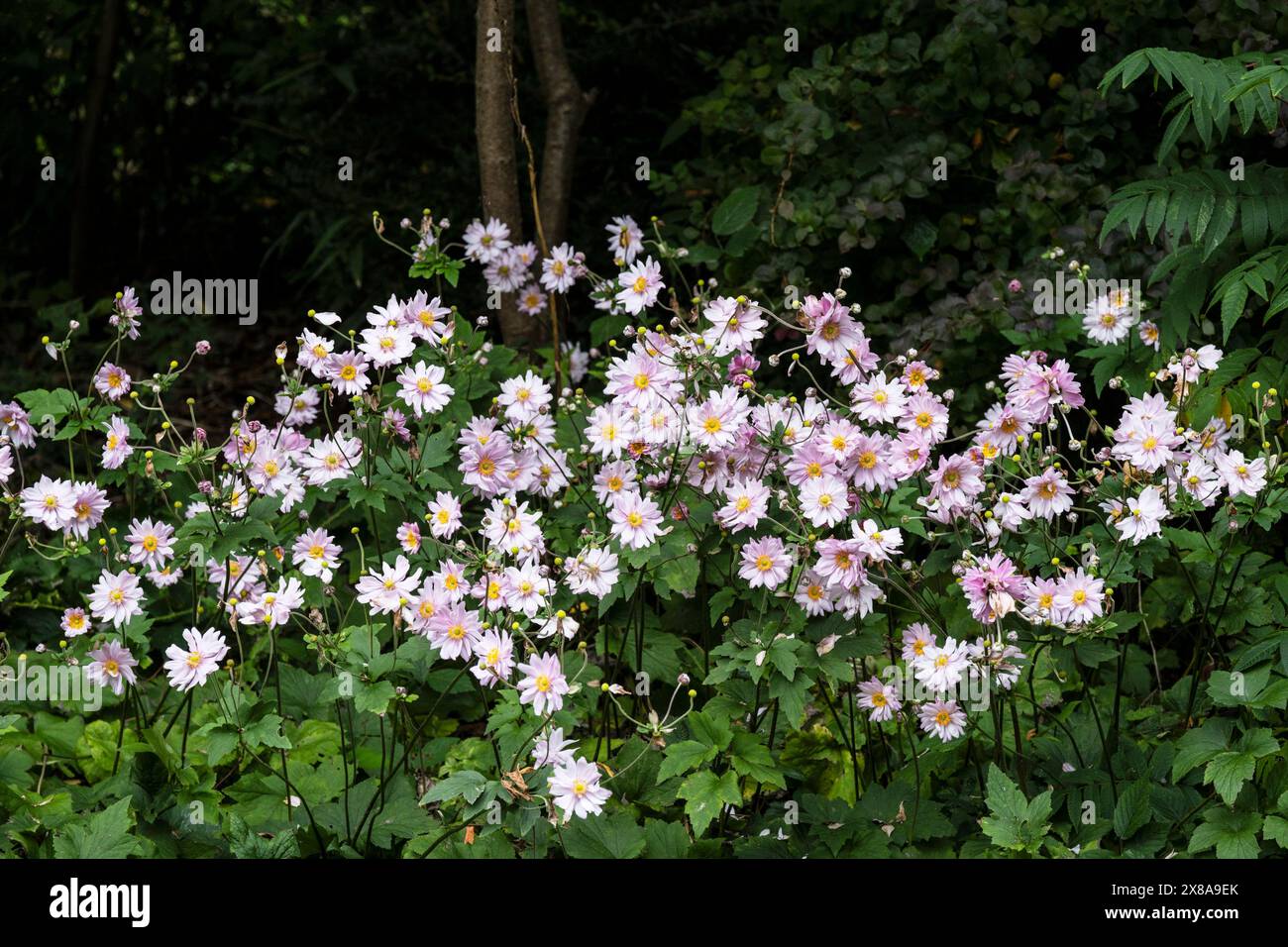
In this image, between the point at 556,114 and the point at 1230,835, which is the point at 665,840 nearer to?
the point at 1230,835

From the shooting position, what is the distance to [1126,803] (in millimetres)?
2797

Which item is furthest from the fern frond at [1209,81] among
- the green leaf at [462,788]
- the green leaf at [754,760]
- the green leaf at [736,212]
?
the green leaf at [462,788]

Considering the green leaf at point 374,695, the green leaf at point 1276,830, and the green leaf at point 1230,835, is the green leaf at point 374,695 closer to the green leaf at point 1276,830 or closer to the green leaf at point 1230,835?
the green leaf at point 1230,835

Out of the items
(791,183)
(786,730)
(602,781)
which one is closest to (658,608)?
(786,730)

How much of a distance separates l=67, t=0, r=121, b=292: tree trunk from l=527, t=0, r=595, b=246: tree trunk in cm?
255

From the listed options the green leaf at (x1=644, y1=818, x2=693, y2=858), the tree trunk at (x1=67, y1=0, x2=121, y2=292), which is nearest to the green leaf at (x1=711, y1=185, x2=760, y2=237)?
the green leaf at (x1=644, y1=818, x2=693, y2=858)

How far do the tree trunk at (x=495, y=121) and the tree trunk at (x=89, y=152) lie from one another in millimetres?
2763

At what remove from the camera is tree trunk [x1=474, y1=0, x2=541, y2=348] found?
14.8 feet

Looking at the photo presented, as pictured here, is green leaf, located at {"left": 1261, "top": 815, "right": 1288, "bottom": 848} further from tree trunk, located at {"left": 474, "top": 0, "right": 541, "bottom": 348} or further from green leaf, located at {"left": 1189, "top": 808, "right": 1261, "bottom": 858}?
tree trunk, located at {"left": 474, "top": 0, "right": 541, "bottom": 348}

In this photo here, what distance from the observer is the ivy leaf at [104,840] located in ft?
8.75

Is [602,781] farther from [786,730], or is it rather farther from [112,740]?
[112,740]

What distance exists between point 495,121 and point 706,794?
265cm

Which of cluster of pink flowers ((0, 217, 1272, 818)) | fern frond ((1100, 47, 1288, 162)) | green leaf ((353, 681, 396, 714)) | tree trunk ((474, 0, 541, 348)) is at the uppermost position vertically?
tree trunk ((474, 0, 541, 348))

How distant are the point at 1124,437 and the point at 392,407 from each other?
1.60 metres
